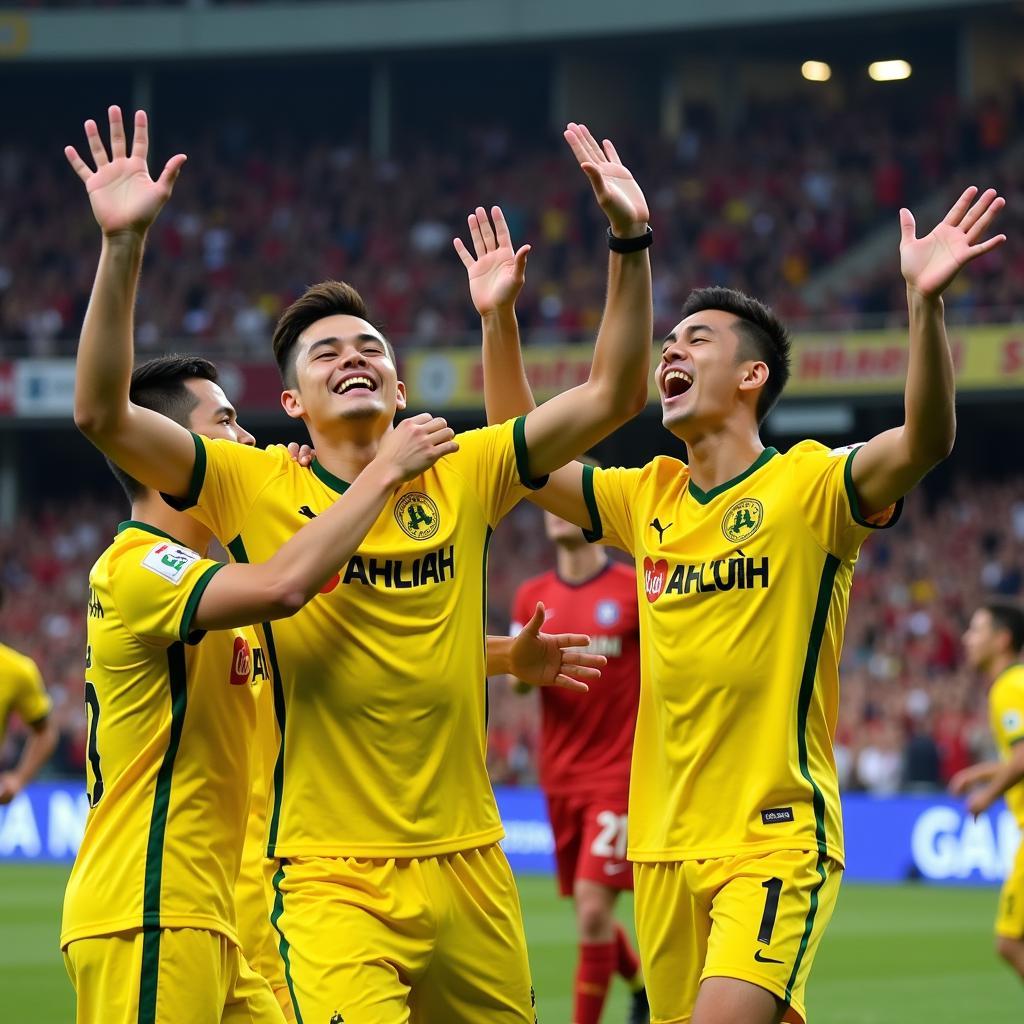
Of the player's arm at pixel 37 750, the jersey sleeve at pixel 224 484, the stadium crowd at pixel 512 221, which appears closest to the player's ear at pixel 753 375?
the jersey sleeve at pixel 224 484

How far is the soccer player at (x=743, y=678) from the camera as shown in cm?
539

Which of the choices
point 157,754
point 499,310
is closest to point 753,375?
point 499,310

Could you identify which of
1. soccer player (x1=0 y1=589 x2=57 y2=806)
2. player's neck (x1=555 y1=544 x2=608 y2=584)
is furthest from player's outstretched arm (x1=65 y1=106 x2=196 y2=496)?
soccer player (x1=0 y1=589 x2=57 y2=806)

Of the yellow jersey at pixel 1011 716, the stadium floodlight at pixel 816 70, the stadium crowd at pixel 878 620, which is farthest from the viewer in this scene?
the stadium floodlight at pixel 816 70

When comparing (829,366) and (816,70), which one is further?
(816,70)

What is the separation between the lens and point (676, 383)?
239 inches

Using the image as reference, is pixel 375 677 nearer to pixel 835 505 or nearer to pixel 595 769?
pixel 835 505

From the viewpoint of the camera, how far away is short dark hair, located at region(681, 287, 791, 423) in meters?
6.17

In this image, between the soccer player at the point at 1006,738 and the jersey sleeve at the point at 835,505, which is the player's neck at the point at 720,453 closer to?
the jersey sleeve at the point at 835,505

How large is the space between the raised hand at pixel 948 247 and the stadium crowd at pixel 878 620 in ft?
52.2

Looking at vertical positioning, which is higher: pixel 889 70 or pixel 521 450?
pixel 889 70

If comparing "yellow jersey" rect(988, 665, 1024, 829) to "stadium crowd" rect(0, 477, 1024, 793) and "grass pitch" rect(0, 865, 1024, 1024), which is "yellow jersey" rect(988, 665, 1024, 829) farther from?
"stadium crowd" rect(0, 477, 1024, 793)

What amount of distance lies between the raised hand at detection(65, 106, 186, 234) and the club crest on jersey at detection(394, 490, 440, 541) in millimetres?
1043

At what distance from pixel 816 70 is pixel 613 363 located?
31.8m
